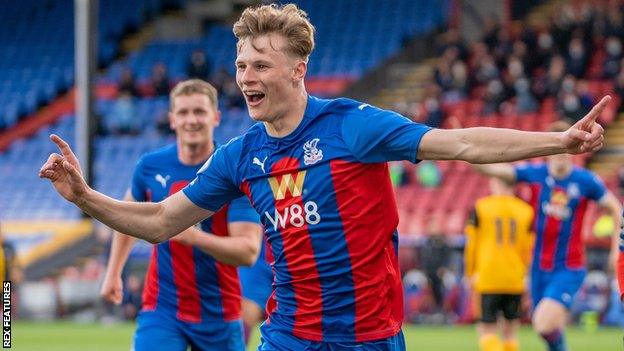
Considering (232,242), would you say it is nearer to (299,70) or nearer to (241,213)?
(241,213)

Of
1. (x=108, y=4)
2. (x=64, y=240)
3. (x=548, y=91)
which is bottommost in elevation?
(x=64, y=240)

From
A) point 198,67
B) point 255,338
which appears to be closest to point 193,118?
point 255,338

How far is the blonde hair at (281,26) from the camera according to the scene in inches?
224

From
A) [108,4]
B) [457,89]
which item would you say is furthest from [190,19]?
[457,89]

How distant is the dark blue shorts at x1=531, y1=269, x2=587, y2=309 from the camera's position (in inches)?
500

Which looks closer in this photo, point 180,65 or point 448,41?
point 448,41

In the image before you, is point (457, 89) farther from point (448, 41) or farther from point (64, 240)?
point (64, 240)

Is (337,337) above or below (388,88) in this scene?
below

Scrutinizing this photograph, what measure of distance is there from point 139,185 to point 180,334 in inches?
38.2

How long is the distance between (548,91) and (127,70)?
10498 mm

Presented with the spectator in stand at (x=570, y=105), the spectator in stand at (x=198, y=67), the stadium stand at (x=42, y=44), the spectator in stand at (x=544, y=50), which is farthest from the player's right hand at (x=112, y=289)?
the stadium stand at (x=42, y=44)

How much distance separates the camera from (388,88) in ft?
100

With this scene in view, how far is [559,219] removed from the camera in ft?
42.2

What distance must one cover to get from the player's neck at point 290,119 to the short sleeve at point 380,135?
0.21 m
